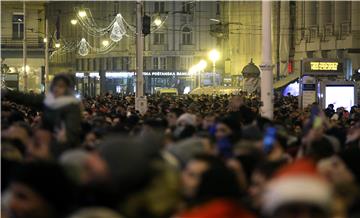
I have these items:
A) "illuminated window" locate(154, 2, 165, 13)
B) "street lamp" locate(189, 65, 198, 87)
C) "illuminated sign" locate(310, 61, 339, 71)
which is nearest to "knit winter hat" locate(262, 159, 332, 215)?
"illuminated sign" locate(310, 61, 339, 71)

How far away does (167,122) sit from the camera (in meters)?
14.4

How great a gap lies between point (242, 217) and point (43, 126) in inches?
229

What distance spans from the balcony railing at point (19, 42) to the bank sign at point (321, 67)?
35.5m

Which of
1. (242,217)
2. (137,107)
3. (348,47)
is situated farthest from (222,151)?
(348,47)

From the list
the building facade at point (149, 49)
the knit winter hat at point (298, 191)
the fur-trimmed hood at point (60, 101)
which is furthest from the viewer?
the building facade at point (149, 49)

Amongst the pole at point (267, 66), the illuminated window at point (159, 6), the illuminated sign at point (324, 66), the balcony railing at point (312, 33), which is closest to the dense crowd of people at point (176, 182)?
the pole at point (267, 66)

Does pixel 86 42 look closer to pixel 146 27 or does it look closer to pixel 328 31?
pixel 328 31

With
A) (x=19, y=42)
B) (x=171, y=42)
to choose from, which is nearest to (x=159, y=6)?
(x=171, y=42)

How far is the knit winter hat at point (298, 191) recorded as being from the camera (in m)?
5.16

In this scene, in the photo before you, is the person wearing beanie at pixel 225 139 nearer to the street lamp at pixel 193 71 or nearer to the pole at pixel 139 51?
the pole at pixel 139 51

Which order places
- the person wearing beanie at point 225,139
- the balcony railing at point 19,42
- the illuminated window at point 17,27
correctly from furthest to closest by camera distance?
the illuminated window at point 17,27 → the balcony railing at point 19,42 → the person wearing beanie at point 225,139

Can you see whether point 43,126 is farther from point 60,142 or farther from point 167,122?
point 167,122

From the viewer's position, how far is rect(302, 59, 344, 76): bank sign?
36750 millimetres

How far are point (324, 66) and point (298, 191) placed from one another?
3276cm
